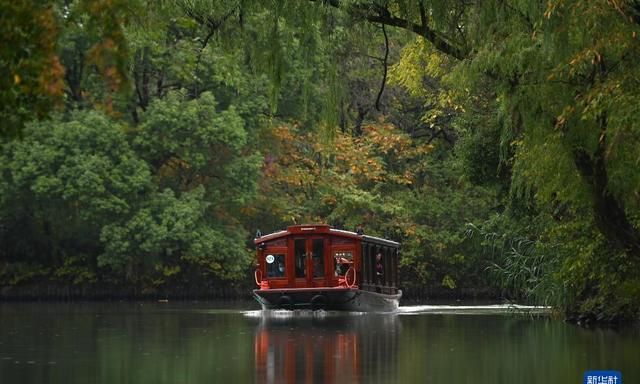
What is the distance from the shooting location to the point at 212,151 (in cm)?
5253

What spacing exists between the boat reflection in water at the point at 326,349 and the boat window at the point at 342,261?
3.28 metres

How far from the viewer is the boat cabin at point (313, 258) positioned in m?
42.9

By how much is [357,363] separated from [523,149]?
12.4 ft

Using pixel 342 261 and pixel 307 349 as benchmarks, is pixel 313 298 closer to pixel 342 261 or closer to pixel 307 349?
pixel 342 261

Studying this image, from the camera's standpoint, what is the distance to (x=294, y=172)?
56.3 m

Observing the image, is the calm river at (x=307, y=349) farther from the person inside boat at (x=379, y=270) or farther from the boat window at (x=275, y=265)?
the person inside boat at (x=379, y=270)

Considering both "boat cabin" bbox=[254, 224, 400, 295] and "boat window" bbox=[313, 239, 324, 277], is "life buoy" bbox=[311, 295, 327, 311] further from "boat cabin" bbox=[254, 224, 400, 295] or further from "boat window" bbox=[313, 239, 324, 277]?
"boat window" bbox=[313, 239, 324, 277]

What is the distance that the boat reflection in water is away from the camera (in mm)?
18734

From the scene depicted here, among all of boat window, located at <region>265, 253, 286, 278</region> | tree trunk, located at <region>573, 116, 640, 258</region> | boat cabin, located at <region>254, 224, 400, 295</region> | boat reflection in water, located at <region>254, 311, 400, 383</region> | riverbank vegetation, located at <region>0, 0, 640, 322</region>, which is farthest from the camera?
boat window, located at <region>265, 253, 286, 278</region>

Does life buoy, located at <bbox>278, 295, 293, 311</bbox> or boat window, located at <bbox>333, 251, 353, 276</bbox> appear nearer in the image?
life buoy, located at <bbox>278, 295, 293, 311</bbox>

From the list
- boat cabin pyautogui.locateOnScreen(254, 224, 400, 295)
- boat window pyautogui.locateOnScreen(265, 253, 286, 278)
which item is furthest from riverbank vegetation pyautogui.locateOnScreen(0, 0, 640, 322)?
boat window pyautogui.locateOnScreen(265, 253, 286, 278)

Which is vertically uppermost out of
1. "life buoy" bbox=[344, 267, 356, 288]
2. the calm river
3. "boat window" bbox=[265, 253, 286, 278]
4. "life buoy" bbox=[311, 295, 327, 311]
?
"boat window" bbox=[265, 253, 286, 278]

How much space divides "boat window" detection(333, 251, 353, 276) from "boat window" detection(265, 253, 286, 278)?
4.98 ft

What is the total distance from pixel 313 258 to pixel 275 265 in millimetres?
1182
